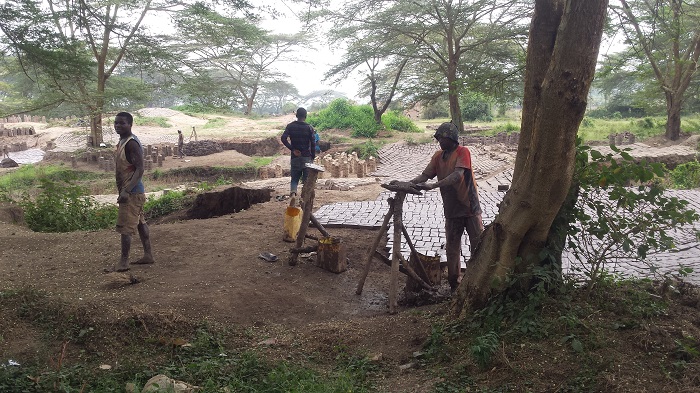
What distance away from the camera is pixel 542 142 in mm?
3580

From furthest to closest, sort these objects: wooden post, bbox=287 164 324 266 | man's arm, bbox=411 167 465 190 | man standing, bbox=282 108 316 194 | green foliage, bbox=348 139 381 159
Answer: green foliage, bbox=348 139 381 159 < man standing, bbox=282 108 316 194 < wooden post, bbox=287 164 324 266 < man's arm, bbox=411 167 465 190

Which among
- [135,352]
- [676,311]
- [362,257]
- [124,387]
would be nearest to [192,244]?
[362,257]

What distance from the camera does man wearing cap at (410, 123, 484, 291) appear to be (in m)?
4.85

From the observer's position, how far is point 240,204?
11.1m

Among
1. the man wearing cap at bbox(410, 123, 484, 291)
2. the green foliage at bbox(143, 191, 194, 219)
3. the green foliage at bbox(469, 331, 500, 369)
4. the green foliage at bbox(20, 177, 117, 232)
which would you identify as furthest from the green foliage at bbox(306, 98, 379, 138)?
the green foliage at bbox(469, 331, 500, 369)

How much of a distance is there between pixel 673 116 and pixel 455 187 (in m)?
19.4

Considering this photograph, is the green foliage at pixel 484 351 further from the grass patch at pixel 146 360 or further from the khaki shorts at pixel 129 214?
the khaki shorts at pixel 129 214

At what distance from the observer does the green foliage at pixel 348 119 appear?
88.2 feet

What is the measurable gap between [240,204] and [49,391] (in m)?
7.94

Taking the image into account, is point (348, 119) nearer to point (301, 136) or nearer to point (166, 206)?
point (166, 206)

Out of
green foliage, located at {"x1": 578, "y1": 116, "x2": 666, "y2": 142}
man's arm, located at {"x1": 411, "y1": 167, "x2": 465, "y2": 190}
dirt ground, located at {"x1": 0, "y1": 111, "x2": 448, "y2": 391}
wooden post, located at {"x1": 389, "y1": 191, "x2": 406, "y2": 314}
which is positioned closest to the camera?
dirt ground, located at {"x1": 0, "y1": 111, "x2": 448, "y2": 391}

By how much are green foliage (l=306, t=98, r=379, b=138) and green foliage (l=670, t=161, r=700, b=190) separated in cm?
1549

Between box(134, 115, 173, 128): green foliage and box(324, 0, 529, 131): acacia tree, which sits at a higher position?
box(324, 0, 529, 131): acacia tree

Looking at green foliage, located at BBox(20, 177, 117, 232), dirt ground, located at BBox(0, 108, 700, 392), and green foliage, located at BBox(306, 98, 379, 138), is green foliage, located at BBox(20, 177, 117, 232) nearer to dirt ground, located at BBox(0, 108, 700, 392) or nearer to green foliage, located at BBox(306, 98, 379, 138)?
dirt ground, located at BBox(0, 108, 700, 392)
